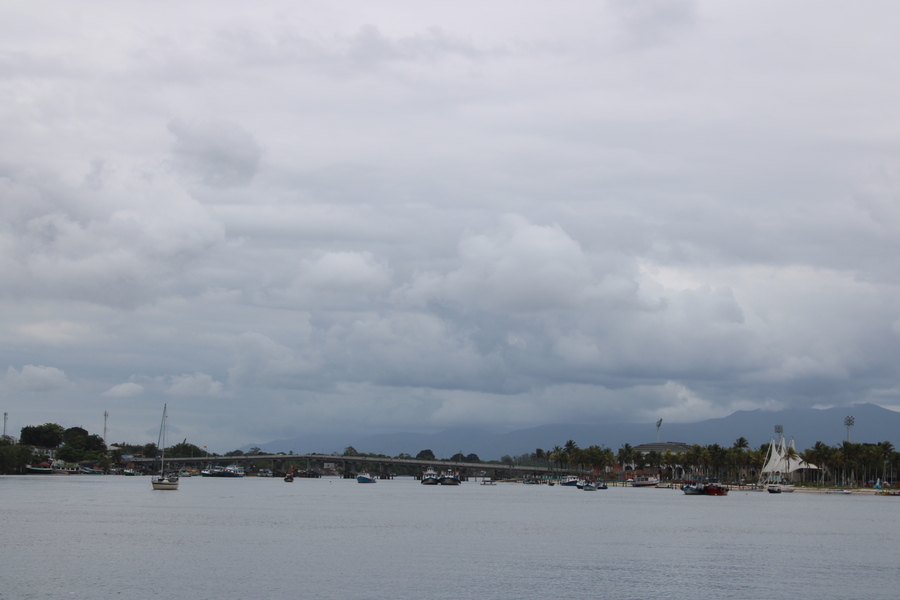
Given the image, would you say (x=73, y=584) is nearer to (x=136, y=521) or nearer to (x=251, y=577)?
(x=251, y=577)


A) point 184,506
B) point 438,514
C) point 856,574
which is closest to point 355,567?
point 856,574

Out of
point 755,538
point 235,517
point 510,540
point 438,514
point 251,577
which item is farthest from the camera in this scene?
point 438,514

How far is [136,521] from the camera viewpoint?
12031 centimetres

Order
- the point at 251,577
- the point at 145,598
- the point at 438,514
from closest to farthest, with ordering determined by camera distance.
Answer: the point at 145,598
the point at 251,577
the point at 438,514

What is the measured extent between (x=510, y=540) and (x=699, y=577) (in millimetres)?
31237

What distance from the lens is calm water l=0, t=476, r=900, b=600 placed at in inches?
2556

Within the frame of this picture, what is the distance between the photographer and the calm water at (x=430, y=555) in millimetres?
64919

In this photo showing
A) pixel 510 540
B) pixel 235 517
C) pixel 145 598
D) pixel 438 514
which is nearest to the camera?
pixel 145 598

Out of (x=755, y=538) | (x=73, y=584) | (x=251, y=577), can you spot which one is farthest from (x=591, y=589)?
(x=755, y=538)

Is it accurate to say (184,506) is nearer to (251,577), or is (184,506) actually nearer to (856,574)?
(251,577)

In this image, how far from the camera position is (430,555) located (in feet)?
278

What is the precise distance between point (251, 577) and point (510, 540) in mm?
38288

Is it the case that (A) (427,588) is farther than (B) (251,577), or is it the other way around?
(B) (251,577)

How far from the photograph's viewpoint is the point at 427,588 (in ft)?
213
